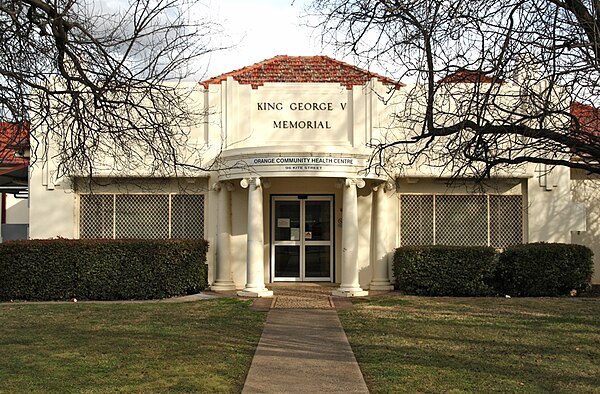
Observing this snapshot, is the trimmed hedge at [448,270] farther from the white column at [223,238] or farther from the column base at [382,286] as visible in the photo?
the white column at [223,238]

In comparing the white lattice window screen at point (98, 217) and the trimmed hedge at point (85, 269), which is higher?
the white lattice window screen at point (98, 217)

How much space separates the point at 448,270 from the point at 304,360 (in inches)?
295

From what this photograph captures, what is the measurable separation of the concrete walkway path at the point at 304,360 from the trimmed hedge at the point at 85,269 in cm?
418

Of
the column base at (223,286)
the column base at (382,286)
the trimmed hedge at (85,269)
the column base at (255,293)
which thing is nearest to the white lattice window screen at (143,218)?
the column base at (223,286)

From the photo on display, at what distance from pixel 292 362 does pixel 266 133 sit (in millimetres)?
9192

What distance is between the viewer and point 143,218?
57.8 feet

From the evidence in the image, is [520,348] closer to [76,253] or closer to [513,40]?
[513,40]


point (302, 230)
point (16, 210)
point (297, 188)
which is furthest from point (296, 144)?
point (16, 210)

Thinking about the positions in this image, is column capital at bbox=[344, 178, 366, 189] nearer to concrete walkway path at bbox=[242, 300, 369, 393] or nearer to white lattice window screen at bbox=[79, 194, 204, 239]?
concrete walkway path at bbox=[242, 300, 369, 393]

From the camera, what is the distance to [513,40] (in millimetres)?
7684

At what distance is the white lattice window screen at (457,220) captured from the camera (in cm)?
1773

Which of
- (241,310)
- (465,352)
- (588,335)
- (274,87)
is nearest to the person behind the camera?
(465,352)

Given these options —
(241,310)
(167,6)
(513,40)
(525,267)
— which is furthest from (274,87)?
(513,40)

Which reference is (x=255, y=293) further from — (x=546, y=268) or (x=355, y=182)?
(x=546, y=268)
